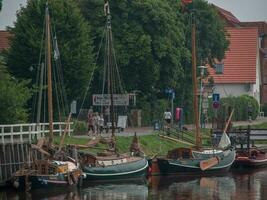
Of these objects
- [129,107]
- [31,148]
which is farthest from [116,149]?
[129,107]

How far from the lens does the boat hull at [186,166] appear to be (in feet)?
220

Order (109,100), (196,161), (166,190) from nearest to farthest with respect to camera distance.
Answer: (166,190) → (196,161) → (109,100)

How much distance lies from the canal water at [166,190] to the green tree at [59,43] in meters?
14.4

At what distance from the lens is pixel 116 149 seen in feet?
212

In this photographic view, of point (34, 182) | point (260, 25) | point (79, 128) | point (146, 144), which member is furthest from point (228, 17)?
point (34, 182)

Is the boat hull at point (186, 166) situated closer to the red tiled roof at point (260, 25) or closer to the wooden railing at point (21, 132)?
the wooden railing at point (21, 132)

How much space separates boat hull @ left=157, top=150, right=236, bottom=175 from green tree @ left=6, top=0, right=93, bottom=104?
13.6 metres

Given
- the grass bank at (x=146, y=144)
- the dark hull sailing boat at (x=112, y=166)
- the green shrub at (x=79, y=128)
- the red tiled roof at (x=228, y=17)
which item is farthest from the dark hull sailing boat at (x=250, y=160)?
the red tiled roof at (x=228, y=17)

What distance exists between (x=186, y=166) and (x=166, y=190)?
8.66 metres

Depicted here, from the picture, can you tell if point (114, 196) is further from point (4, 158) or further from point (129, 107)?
point (129, 107)

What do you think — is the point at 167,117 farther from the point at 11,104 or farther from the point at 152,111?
the point at 11,104

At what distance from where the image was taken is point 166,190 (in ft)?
195

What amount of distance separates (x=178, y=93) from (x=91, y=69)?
54.5 ft

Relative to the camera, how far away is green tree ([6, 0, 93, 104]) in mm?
77125
